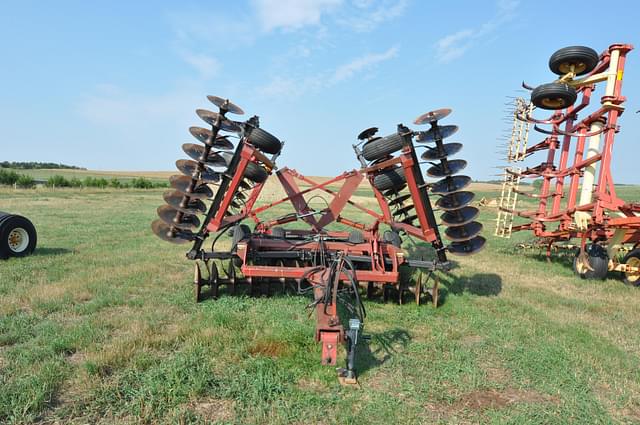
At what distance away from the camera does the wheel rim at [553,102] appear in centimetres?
752

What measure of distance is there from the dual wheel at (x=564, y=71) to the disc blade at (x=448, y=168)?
259 centimetres

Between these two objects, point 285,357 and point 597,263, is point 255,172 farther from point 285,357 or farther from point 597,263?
point 597,263

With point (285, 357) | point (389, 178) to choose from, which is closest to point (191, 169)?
point (285, 357)

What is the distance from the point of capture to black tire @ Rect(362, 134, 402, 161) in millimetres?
6344

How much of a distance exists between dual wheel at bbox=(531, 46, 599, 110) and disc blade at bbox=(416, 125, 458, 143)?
8.25 feet

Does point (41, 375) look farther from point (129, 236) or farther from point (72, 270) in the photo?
point (129, 236)

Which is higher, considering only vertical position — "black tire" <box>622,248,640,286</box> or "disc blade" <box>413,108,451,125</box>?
"disc blade" <box>413,108,451,125</box>

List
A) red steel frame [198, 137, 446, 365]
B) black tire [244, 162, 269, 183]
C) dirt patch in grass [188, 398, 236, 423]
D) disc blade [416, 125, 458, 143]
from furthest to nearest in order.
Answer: black tire [244, 162, 269, 183] → disc blade [416, 125, 458, 143] → red steel frame [198, 137, 446, 365] → dirt patch in grass [188, 398, 236, 423]

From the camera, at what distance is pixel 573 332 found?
17.7 ft

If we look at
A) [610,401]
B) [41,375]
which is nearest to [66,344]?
[41,375]

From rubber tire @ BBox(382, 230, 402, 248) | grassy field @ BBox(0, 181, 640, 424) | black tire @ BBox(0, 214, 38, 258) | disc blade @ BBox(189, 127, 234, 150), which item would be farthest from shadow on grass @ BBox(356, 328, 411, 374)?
black tire @ BBox(0, 214, 38, 258)

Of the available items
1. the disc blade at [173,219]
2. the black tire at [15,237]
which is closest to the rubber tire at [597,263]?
the disc blade at [173,219]

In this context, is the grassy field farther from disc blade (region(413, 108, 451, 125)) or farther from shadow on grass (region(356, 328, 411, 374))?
disc blade (region(413, 108, 451, 125))

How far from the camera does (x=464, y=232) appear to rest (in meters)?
6.48
